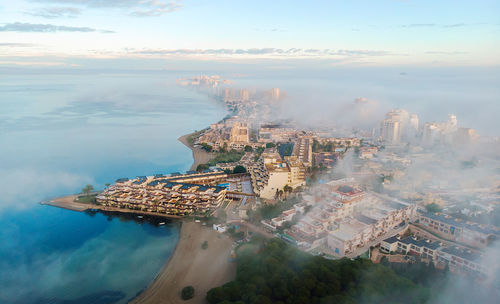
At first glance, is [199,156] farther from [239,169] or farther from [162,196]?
[162,196]

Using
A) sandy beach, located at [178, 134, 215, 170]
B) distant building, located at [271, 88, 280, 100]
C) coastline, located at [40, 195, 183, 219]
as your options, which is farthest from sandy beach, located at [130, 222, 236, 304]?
distant building, located at [271, 88, 280, 100]

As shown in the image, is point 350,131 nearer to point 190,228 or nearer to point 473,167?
point 473,167

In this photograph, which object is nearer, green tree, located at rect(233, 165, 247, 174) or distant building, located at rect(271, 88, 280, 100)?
green tree, located at rect(233, 165, 247, 174)

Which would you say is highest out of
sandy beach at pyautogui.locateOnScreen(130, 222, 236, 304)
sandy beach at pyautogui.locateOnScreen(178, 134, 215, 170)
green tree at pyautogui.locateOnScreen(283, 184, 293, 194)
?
green tree at pyautogui.locateOnScreen(283, 184, 293, 194)

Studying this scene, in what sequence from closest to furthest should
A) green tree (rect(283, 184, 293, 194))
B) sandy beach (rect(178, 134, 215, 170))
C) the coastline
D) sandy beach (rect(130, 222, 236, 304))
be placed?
sandy beach (rect(130, 222, 236, 304)) < the coastline < green tree (rect(283, 184, 293, 194)) < sandy beach (rect(178, 134, 215, 170))

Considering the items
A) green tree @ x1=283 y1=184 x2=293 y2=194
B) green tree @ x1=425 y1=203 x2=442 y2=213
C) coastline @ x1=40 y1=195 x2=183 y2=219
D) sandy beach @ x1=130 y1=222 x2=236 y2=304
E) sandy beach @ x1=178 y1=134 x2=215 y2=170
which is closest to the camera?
sandy beach @ x1=130 y1=222 x2=236 y2=304

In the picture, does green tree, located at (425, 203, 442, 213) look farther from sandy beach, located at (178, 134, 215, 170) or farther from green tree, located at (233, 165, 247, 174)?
sandy beach, located at (178, 134, 215, 170)

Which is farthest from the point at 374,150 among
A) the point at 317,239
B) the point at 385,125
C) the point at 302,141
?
the point at 317,239

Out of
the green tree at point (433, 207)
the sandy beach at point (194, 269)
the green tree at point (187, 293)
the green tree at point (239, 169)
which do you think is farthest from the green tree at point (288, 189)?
the green tree at point (187, 293)
